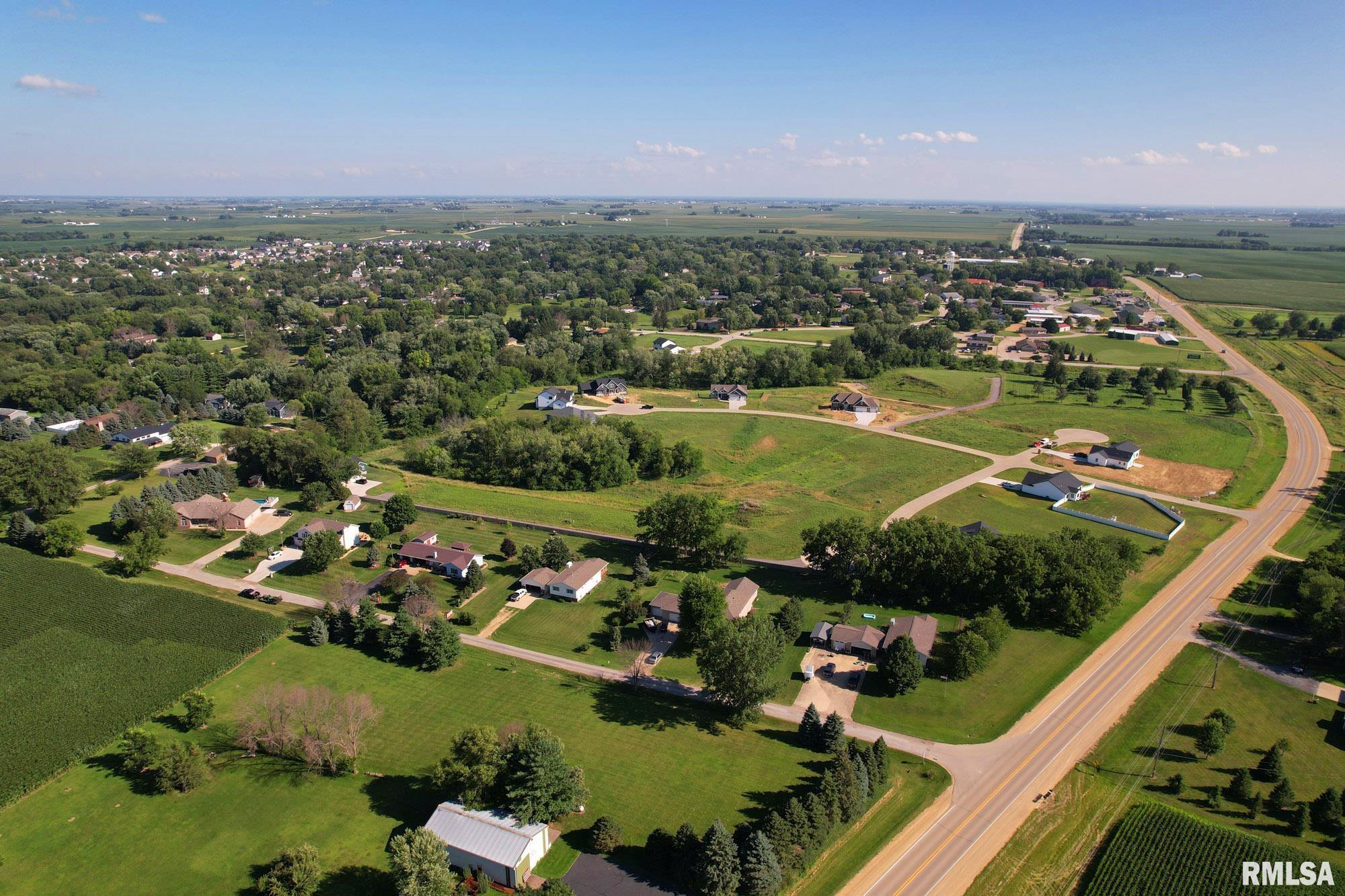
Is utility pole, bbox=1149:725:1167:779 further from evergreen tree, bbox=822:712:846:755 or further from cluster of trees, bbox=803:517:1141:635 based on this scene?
evergreen tree, bbox=822:712:846:755

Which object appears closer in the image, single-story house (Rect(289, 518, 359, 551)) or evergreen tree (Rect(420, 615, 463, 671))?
evergreen tree (Rect(420, 615, 463, 671))

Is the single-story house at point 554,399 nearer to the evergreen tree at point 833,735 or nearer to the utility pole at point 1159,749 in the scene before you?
the evergreen tree at point 833,735

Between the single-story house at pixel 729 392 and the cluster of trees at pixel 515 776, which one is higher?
the single-story house at pixel 729 392

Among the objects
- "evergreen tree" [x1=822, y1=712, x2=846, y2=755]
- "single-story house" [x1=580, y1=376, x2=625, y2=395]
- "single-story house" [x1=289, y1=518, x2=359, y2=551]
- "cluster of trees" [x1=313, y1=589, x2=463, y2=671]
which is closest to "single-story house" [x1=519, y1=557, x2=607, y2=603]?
"cluster of trees" [x1=313, y1=589, x2=463, y2=671]

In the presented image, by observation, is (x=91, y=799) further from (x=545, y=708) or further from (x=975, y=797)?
(x=975, y=797)

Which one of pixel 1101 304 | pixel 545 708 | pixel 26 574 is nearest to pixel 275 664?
pixel 545 708

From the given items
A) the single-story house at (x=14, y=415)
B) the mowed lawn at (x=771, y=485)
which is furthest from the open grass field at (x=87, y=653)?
the single-story house at (x=14, y=415)
